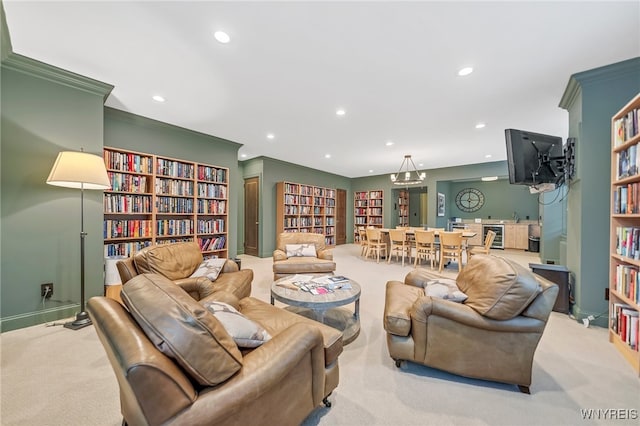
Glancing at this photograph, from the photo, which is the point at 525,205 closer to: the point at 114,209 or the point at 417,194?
the point at 417,194

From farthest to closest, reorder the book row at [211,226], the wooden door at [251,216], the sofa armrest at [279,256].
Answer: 1. the wooden door at [251,216]
2. the book row at [211,226]
3. the sofa armrest at [279,256]

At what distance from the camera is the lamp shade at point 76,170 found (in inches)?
93.0

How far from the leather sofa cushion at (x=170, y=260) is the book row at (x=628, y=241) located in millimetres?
4095

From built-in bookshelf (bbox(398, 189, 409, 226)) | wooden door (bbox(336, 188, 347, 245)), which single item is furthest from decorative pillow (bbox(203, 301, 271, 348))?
built-in bookshelf (bbox(398, 189, 409, 226))

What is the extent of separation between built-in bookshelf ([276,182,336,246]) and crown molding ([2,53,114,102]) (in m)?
4.03

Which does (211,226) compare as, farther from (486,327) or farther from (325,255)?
(486,327)

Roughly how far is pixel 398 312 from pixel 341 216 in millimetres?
7315

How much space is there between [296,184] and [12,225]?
17.1 ft

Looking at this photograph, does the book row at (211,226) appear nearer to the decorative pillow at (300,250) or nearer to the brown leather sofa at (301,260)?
the brown leather sofa at (301,260)

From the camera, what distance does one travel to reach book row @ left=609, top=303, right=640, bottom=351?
6.54ft

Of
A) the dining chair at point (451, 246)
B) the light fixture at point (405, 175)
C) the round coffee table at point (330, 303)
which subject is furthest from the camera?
the light fixture at point (405, 175)

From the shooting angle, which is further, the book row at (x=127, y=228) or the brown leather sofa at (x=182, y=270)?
the book row at (x=127, y=228)

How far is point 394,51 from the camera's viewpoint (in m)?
2.19

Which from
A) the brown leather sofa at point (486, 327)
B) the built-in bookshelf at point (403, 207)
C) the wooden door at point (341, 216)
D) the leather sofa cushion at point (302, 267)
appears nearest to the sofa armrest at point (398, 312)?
the brown leather sofa at point (486, 327)
